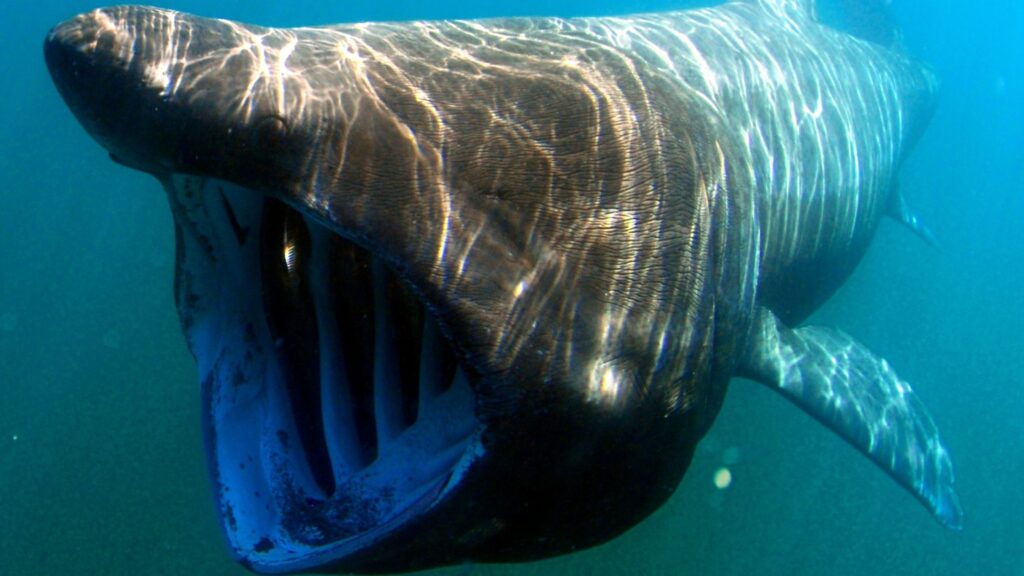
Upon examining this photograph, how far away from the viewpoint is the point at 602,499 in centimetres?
280

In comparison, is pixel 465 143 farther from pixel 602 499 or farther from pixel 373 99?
pixel 602 499

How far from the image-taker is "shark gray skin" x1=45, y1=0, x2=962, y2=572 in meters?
2.06

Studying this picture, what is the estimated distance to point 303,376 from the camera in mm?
3152

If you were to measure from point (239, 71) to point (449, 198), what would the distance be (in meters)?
0.67

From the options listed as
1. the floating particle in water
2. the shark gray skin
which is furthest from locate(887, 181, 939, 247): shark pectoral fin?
the shark gray skin

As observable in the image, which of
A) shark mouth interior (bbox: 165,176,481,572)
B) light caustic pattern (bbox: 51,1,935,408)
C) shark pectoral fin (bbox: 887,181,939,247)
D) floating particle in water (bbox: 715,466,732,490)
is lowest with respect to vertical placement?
floating particle in water (bbox: 715,466,732,490)

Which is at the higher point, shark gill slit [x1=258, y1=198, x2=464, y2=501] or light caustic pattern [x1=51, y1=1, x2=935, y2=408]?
light caustic pattern [x1=51, y1=1, x2=935, y2=408]

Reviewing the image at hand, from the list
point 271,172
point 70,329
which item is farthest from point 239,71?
point 70,329

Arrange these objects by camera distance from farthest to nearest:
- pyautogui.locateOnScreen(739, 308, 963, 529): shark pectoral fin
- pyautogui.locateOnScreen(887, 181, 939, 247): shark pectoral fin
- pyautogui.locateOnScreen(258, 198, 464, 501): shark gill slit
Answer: pyautogui.locateOnScreen(887, 181, 939, 247): shark pectoral fin → pyautogui.locateOnScreen(739, 308, 963, 529): shark pectoral fin → pyautogui.locateOnScreen(258, 198, 464, 501): shark gill slit

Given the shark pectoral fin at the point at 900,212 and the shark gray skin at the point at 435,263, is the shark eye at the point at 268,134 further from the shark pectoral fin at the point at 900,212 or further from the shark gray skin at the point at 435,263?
the shark pectoral fin at the point at 900,212

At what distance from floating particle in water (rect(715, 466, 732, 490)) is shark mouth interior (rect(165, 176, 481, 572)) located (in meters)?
8.68

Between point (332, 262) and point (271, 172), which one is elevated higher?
point (271, 172)

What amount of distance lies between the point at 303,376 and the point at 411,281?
1242 millimetres

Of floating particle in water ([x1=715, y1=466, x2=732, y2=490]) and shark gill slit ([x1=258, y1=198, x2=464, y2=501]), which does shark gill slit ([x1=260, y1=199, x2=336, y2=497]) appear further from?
floating particle in water ([x1=715, y1=466, x2=732, y2=490])
